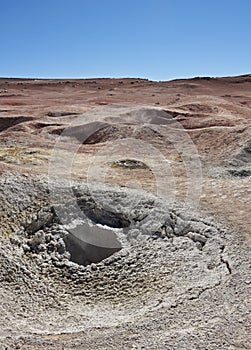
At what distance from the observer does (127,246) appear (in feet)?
51.0

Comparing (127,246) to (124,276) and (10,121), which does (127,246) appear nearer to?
Answer: (124,276)

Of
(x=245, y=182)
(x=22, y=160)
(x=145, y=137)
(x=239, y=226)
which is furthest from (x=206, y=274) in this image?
(x=145, y=137)

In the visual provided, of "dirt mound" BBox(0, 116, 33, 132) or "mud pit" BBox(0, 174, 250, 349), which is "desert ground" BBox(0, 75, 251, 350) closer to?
"mud pit" BBox(0, 174, 250, 349)

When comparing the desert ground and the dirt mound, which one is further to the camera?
the dirt mound

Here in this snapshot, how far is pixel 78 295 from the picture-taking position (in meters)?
13.6

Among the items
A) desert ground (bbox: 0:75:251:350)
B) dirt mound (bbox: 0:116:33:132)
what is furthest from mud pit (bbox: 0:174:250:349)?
dirt mound (bbox: 0:116:33:132)

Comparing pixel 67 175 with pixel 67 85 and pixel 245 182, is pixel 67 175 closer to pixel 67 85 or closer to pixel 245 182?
pixel 245 182

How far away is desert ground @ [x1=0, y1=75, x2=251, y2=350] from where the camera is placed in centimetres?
1123

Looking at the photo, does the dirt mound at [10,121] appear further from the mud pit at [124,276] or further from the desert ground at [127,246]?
the mud pit at [124,276]

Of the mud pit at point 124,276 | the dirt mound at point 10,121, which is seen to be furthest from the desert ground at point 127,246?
the dirt mound at point 10,121

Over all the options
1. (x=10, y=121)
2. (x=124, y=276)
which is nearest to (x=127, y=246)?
(x=124, y=276)

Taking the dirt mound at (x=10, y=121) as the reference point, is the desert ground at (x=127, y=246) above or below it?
below

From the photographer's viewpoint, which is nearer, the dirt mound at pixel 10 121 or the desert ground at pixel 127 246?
the desert ground at pixel 127 246

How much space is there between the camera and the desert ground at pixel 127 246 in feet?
36.9
